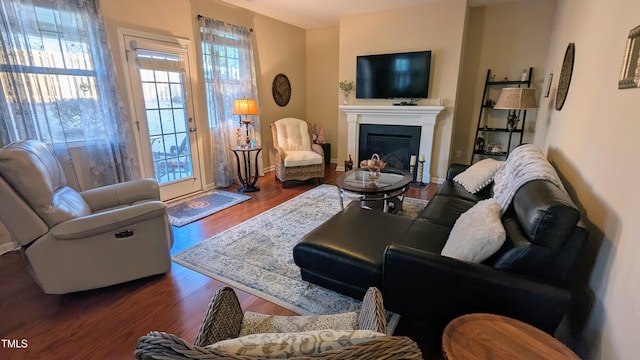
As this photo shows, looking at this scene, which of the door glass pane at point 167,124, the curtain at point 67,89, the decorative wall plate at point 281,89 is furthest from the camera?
the decorative wall plate at point 281,89

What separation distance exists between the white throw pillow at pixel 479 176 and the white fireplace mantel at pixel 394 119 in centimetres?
171

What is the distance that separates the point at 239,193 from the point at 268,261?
201cm

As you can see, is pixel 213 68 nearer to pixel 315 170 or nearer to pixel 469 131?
pixel 315 170

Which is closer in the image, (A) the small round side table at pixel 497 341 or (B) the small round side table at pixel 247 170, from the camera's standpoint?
(A) the small round side table at pixel 497 341

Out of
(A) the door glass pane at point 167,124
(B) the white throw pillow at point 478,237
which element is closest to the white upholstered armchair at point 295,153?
(A) the door glass pane at point 167,124

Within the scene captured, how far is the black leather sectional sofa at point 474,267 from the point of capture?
1217 mm

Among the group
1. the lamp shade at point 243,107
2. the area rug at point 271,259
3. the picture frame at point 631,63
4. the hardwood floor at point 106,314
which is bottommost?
the hardwood floor at point 106,314

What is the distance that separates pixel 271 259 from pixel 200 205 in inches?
67.4

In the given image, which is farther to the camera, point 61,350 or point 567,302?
point 61,350

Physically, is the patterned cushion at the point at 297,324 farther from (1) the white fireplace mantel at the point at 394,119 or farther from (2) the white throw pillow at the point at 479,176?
(1) the white fireplace mantel at the point at 394,119

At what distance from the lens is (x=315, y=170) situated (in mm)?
4641

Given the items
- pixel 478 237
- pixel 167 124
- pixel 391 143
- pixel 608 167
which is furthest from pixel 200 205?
pixel 608 167

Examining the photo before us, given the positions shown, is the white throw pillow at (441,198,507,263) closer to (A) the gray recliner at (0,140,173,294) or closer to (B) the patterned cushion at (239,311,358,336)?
(B) the patterned cushion at (239,311,358,336)

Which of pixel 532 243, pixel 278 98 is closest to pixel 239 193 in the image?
pixel 278 98
